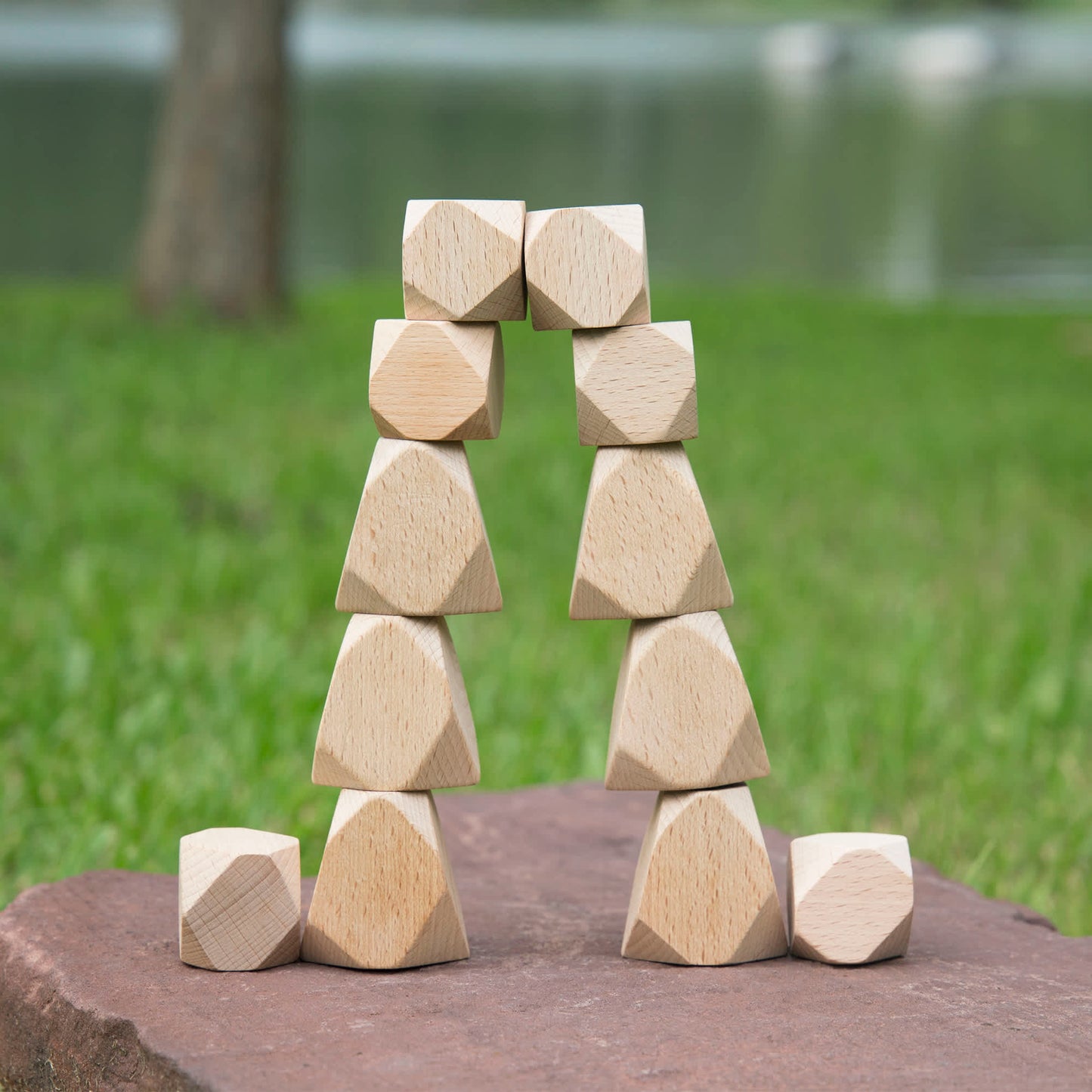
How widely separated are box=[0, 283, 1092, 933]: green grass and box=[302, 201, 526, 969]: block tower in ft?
3.06

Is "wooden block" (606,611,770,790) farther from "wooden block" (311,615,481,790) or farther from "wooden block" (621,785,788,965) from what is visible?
"wooden block" (311,615,481,790)

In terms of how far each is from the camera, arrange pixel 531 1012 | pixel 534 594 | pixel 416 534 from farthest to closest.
Result: 1. pixel 534 594
2. pixel 416 534
3. pixel 531 1012

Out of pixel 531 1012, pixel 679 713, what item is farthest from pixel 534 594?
pixel 531 1012

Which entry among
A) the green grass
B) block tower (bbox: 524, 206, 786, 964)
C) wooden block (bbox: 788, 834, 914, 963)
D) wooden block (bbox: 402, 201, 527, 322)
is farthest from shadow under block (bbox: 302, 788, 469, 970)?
the green grass

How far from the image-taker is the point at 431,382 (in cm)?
162

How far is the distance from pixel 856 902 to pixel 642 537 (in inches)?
19.5

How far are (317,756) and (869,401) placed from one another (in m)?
5.12

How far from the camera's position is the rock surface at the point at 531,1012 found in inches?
54.7

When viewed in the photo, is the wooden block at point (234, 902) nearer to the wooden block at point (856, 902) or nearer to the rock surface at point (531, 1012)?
the rock surface at point (531, 1012)

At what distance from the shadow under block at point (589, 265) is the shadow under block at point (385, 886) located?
1.95ft

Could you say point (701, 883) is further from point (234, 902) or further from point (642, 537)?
point (234, 902)

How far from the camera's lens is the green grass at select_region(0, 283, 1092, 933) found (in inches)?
110

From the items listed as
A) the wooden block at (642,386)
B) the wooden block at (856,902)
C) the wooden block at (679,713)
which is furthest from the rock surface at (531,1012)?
the wooden block at (642,386)

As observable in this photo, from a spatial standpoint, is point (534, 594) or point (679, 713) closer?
point (679, 713)
